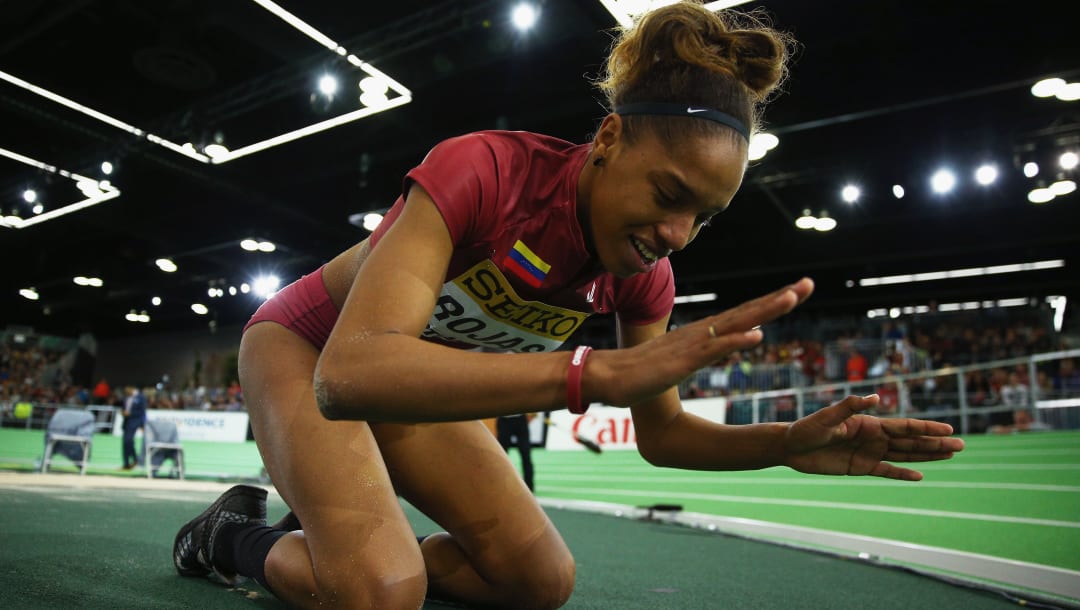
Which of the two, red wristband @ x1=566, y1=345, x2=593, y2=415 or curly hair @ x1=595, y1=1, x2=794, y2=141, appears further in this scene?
curly hair @ x1=595, y1=1, x2=794, y2=141

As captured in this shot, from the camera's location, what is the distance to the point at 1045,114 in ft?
29.8

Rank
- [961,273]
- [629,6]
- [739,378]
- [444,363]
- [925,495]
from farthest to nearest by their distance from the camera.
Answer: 1. [961,273]
2. [739,378]
3. [629,6]
4. [925,495]
5. [444,363]

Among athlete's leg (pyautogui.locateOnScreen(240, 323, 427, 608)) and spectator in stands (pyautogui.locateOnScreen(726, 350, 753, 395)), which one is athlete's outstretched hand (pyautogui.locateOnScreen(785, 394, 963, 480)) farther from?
spectator in stands (pyautogui.locateOnScreen(726, 350, 753, 395))

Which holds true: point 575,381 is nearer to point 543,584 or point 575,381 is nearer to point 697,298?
point 543,584

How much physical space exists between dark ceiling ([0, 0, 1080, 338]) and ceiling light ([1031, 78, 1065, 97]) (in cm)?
10

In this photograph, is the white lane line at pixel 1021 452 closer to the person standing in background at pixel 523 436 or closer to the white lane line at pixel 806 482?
the white lane line at pixel 806 482

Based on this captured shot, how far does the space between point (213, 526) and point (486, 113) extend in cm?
812

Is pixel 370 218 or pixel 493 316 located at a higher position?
pixel 370 218

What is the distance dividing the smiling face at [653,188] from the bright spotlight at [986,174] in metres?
10.8

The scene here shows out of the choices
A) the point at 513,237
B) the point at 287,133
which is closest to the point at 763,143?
the point at 287,133

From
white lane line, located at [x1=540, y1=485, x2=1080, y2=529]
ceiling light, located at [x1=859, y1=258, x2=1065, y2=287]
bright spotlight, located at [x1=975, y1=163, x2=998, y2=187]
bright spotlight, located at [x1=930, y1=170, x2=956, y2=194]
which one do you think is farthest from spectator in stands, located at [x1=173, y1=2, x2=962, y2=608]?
ceiling light, located at [x1=859, y1=258, x2=1065, y2=287]

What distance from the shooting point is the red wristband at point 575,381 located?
1158 mm

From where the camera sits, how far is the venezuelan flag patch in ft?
5.46

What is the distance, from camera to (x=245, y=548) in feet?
7.23
